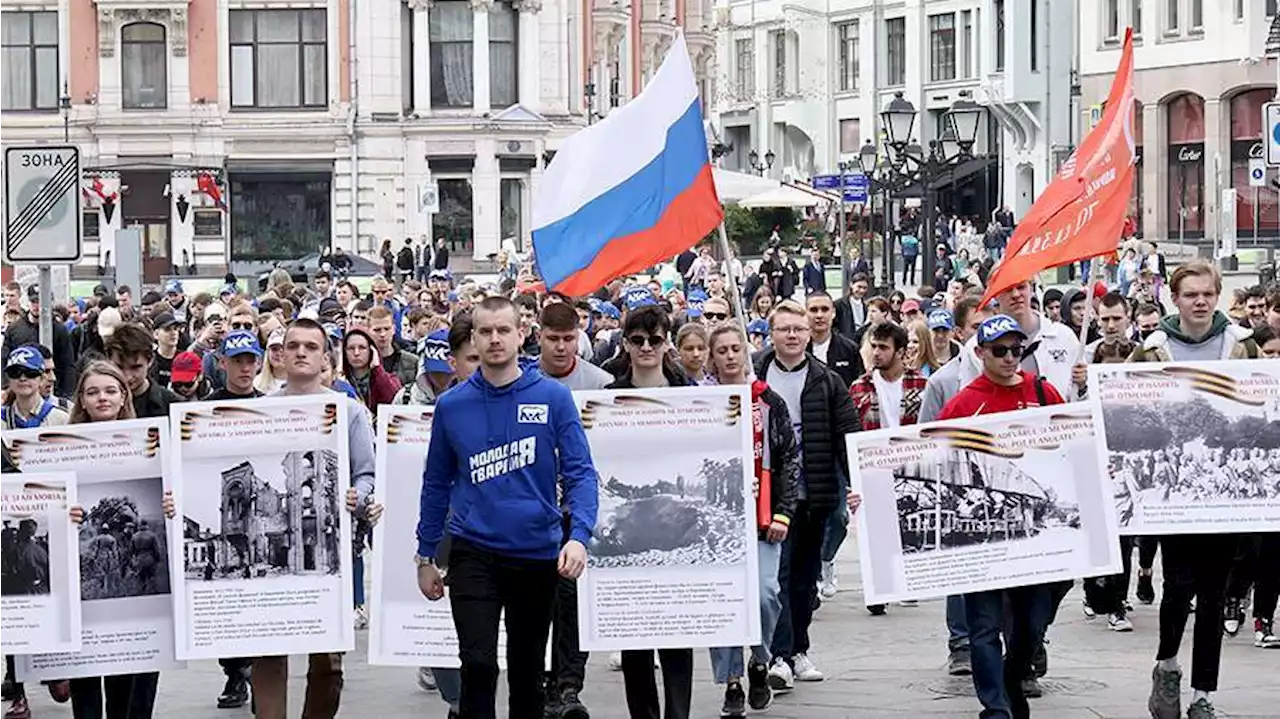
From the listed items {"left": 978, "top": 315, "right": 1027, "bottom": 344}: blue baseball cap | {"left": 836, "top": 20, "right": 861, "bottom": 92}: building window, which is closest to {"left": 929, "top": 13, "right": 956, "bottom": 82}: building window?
{"left": 836, "top": 20, "right": 861, "bottom": 92}: building window

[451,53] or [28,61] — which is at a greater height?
[451,53]

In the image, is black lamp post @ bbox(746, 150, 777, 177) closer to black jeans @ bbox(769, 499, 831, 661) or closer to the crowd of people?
the crowd of people

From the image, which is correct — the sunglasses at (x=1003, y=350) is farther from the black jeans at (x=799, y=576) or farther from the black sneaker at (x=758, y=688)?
the black sneaker at (x=758, y=688)

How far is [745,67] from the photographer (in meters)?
97.9

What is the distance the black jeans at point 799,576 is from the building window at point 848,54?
7832 centimetres

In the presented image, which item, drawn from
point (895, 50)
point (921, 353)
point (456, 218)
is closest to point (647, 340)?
point (921, 353)

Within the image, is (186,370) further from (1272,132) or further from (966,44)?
(966,44)

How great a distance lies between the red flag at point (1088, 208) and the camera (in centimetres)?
1304

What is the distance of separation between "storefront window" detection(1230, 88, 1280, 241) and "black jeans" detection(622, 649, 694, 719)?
5597 cm

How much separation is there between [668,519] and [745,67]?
288ft

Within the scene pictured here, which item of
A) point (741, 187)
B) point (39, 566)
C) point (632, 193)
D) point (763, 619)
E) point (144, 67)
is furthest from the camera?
point (144, 67)

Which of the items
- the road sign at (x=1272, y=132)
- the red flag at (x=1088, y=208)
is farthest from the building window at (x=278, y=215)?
the red flag at (x=1088, y=208)

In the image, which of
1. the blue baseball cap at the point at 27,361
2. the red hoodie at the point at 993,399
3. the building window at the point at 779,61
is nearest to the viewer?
the red hoodie at the point at 993,399

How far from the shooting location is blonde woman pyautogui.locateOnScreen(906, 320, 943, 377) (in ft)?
53.8
